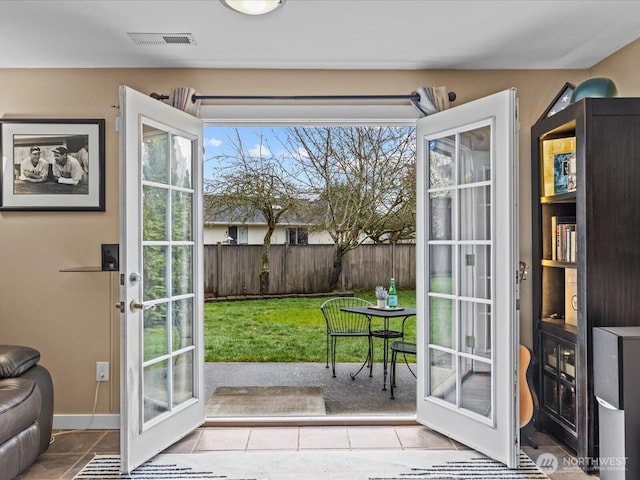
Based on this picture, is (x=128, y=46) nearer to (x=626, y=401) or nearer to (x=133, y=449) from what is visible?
(x=133, y=449)

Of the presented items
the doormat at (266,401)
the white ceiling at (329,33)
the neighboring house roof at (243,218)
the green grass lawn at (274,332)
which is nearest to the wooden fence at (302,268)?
the green grass lawn at (274,332)

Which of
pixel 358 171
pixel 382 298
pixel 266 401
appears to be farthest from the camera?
pixel 358 171

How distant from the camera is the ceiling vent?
271cm

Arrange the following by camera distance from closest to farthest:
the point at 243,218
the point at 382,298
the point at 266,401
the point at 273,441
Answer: the point at 273,441
the point at 266,401
the point at 382,298
the point at 243,218

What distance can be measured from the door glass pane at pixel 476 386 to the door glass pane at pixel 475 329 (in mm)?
70

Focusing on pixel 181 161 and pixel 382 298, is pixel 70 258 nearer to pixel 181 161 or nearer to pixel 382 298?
pixel 181 161

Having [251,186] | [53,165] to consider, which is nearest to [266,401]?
[53,165]

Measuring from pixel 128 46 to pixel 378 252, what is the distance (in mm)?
5352

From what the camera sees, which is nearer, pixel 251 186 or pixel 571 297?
pixel 571 297

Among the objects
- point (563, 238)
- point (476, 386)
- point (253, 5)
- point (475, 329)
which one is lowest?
point (476, 386)

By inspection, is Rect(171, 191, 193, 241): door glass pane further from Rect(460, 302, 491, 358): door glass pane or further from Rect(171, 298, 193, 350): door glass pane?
Rect(460, 302, 491, 358): door glass pane

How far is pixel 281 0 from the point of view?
230 centimetres

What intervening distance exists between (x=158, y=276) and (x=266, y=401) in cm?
193

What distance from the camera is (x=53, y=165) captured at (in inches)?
125
